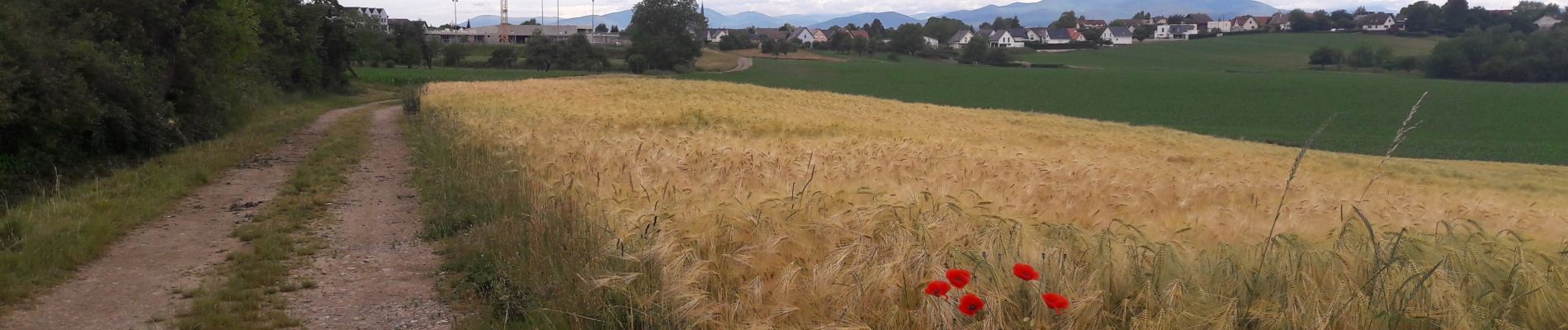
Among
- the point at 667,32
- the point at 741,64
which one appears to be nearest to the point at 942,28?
the point at 741,64

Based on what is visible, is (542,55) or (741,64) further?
(741,64)

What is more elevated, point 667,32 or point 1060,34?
point 1060,34

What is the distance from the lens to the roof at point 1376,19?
488ft

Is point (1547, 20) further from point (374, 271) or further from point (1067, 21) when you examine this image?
point (374, 271)

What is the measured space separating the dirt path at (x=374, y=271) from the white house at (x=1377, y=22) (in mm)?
167628

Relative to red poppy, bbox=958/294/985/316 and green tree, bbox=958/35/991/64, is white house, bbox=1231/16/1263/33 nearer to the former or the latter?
green tree, bbox=958/35/991/64


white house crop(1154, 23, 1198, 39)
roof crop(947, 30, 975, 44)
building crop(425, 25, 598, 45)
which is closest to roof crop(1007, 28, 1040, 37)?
roof crop(947, 30, 975, 44)

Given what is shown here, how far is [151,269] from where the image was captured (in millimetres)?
7137

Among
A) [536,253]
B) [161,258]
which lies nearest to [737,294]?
[536,253]

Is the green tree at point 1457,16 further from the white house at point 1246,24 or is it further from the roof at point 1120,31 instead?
the white house at point 1246,24

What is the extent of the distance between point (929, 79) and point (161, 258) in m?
72.6

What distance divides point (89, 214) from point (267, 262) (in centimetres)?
325

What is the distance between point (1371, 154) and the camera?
117 feet

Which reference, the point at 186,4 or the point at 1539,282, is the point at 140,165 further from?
the point at 1539,282
